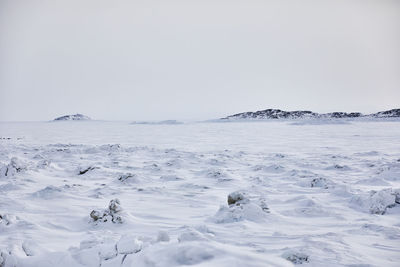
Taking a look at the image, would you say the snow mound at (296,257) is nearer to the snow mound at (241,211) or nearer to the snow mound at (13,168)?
the snow mound at (241,211)

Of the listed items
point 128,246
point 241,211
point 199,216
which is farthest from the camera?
point 199,216

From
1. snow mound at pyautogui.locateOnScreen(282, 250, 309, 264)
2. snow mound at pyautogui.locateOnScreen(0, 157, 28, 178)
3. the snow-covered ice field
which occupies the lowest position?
the snow-covered ice field

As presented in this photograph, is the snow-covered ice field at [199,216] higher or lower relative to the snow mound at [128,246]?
lower

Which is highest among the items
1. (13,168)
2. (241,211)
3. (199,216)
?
(13,168)

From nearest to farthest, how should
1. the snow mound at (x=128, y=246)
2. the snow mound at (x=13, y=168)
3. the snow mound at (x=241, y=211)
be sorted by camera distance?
the snow mound at (x=128, y=246), the snow mound at (x=241, y=211), the snow mound at (x=13, y=168)

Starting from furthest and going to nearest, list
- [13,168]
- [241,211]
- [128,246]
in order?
[13,168]
[241,211]
[128,246]

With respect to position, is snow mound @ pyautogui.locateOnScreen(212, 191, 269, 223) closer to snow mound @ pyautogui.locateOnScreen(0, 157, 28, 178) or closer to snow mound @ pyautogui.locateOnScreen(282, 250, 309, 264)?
snow mound @ pyautogui.locateOnScreen(282, 250, 309, 264)

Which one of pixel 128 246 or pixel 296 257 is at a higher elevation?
pixel 128 246

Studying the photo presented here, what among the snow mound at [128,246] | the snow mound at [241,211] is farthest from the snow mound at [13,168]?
the snow mound at [128,246]

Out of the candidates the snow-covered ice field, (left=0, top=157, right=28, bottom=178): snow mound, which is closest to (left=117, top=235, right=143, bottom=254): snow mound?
the snow-covered ice field

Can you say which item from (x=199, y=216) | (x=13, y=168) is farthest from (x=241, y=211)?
(x=13, y=168)

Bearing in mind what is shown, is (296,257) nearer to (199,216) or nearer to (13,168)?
(199,216)

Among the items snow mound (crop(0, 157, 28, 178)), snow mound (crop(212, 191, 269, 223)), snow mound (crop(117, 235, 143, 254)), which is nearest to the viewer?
snow mound (crop(117, 235, 143, 254))

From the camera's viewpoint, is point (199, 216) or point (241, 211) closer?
point (241, 211)
